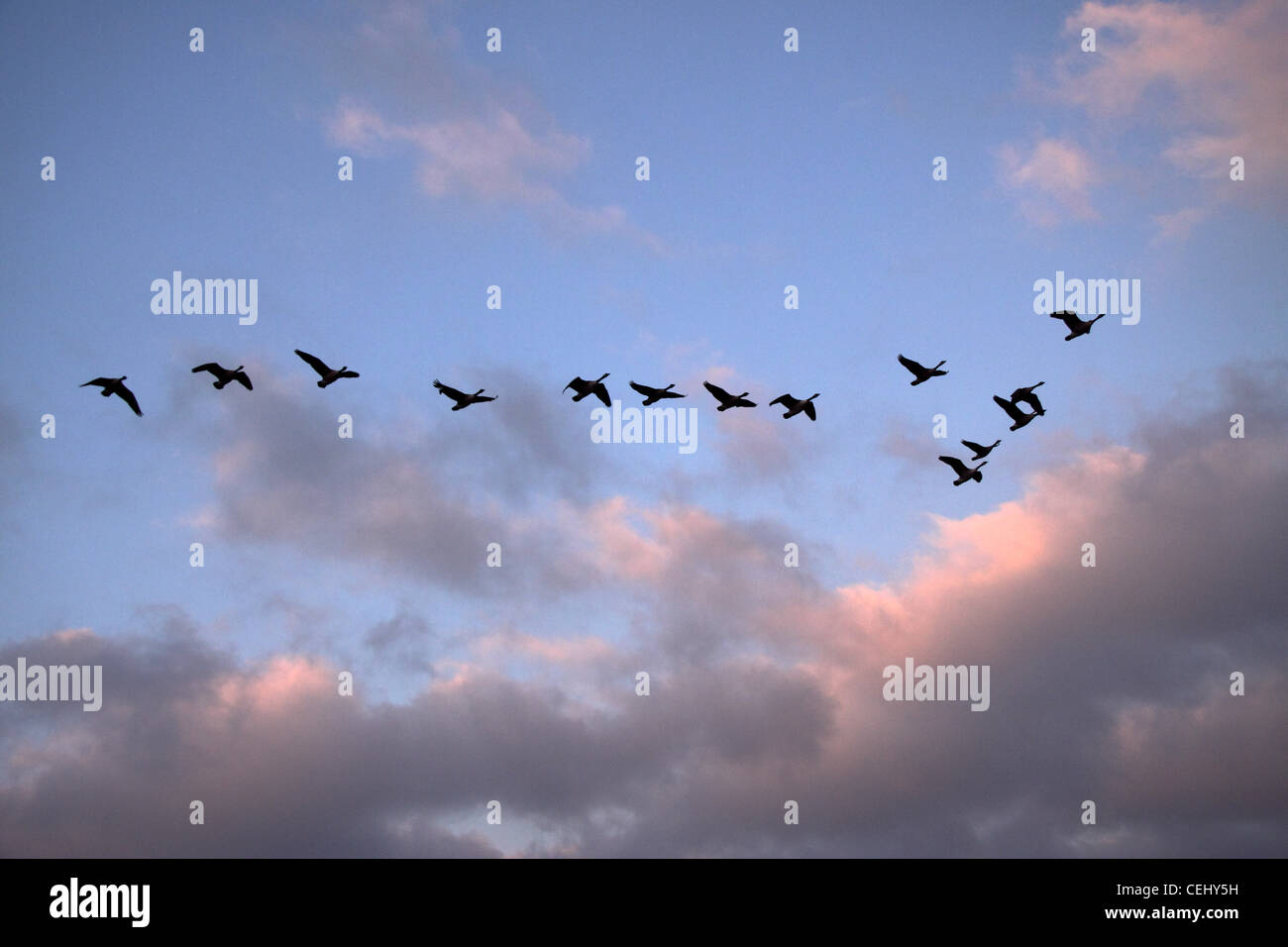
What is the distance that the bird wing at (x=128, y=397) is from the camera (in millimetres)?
75113

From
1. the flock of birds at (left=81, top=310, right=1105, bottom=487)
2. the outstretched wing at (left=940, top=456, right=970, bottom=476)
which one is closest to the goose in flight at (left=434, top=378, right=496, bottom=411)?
the flock of birds at (left=81, top=310, right=1105, bottom=487)

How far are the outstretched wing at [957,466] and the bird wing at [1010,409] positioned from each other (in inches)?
251

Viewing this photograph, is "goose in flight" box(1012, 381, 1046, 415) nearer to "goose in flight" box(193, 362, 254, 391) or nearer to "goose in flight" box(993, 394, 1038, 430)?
"goose in flight" box(993, 394, 1038, 430)

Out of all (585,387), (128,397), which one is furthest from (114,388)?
(585,387)

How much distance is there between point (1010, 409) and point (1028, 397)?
1.32 metres

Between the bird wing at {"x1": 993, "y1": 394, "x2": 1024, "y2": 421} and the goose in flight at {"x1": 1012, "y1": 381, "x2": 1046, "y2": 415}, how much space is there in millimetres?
369

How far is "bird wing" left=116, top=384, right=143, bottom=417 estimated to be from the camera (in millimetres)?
75113

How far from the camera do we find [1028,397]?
79.7 meters

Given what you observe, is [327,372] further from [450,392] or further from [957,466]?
[957,466]

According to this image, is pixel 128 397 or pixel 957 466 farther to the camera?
pixel 957 466
